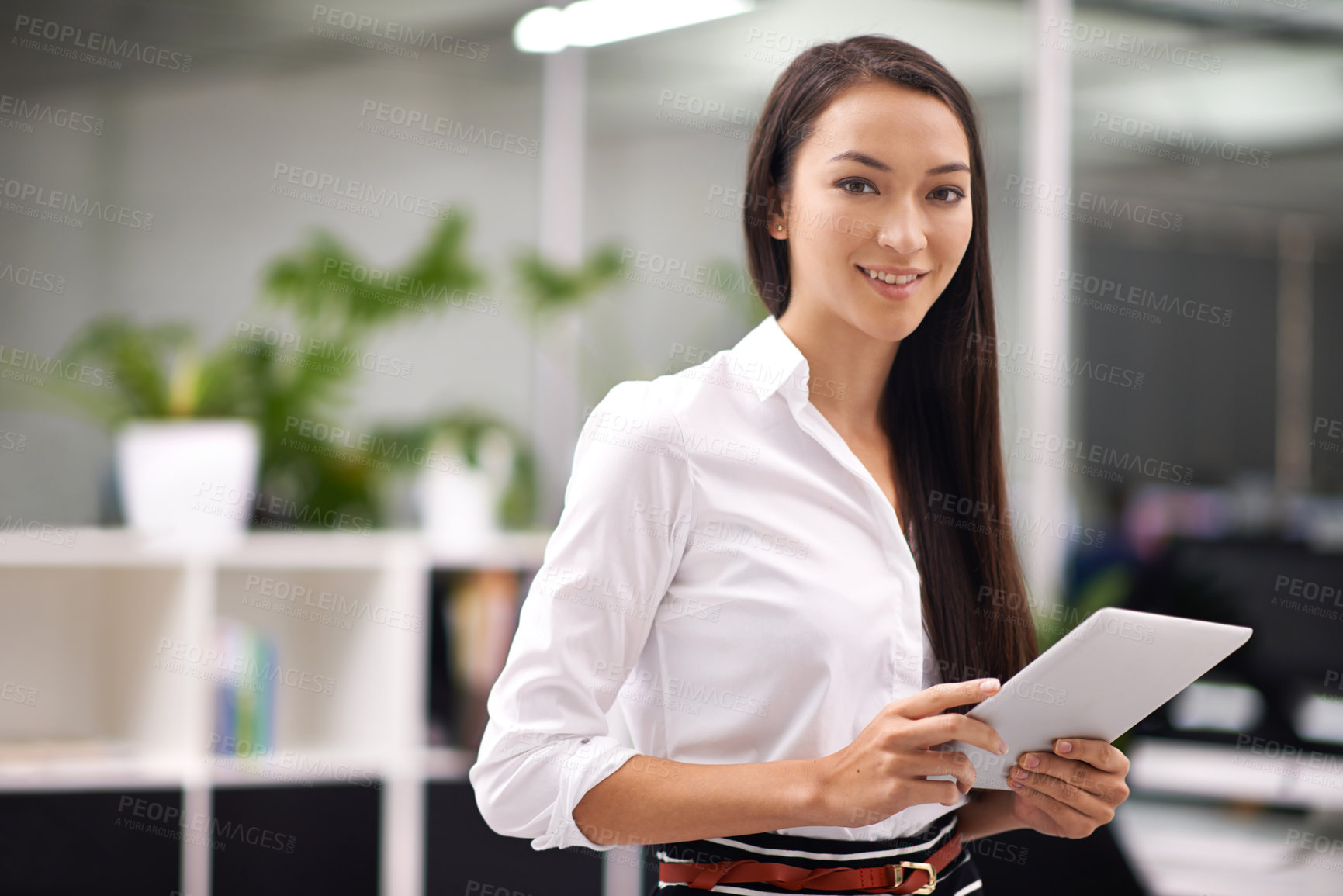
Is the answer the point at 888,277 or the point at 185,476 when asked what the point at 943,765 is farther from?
the point at 185,476

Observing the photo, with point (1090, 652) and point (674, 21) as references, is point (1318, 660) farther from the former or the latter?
point (674, 21)

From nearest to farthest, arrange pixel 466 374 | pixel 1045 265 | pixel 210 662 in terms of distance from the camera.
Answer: pixel 210 662 → pixel 1045 265 → pixel 466 374

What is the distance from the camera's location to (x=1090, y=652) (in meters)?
0.98

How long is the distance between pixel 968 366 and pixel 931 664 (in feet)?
1.17

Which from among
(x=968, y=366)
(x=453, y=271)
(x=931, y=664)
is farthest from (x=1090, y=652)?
(x=453, y=271)

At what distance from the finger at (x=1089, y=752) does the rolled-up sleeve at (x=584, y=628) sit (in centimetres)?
40

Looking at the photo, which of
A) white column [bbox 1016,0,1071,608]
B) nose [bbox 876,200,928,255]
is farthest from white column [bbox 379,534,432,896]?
nose [bbox 876,200,928,255]

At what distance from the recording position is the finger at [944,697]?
0.98 metres

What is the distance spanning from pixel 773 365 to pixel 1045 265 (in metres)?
2.39

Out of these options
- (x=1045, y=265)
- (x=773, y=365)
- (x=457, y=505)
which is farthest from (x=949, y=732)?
(x=1045, y=265)

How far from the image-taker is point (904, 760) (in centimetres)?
101

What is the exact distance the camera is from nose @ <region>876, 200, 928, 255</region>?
1.19m

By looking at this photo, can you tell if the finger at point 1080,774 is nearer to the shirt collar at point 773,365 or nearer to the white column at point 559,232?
the shirt collar at point 773,365

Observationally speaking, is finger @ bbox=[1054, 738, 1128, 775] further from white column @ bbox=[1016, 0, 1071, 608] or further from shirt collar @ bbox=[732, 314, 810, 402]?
white column @ bbox=[1016, 0, 1071, 608]
